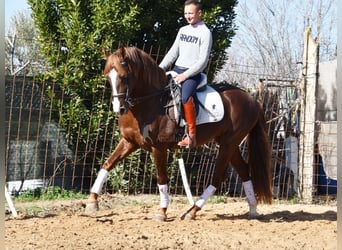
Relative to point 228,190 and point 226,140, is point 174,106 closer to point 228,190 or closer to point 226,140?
point 226,140

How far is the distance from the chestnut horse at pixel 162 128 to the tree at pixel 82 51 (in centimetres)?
240

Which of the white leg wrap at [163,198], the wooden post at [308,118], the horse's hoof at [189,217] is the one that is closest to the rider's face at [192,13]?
the white leg wrap at [163,198]

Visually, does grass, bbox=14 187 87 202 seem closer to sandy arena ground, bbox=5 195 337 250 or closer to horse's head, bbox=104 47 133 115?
sandy arena ground, bbox=5 195 337 250

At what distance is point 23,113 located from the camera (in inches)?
346

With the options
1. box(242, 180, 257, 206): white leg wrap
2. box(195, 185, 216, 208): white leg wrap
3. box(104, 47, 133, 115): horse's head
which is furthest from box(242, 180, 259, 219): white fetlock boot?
box(104, 47, 133, 115): horse's head

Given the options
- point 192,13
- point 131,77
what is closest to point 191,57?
point 192,13

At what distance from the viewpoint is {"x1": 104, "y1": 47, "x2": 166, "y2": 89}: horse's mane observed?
18.9ft

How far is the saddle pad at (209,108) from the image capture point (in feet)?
21.1

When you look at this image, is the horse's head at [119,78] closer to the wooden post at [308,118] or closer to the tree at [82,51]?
the tree at [82,51]

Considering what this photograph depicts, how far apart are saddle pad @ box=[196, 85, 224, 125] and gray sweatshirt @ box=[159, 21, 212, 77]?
40 centimetres

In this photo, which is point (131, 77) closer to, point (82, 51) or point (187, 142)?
point (187, 142)

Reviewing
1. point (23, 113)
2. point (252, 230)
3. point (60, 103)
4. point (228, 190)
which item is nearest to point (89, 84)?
point (60, 103)

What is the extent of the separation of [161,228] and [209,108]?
1613mm

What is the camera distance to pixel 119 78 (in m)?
5.71
